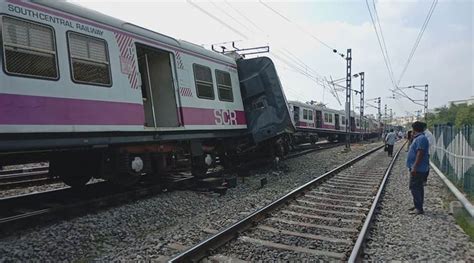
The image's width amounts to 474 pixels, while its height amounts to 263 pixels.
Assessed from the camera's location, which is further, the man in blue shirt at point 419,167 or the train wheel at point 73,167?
the train wheel at point 73,167

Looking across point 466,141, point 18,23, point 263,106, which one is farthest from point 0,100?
point 466,141

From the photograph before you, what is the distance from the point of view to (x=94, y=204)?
6742mm

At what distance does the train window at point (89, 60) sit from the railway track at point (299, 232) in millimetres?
3528

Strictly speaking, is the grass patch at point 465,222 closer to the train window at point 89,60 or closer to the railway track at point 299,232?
the railway track at point 299,232

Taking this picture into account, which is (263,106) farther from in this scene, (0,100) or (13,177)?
(0,100)

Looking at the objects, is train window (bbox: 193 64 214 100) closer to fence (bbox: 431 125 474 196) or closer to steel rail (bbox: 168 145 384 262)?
steel rail (bbox: 168 145 384 262)

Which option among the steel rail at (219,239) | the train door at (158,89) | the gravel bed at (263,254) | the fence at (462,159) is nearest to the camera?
the steel rail at (219,239)

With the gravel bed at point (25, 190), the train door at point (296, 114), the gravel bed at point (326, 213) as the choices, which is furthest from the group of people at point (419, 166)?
the train door at point (296, 114)

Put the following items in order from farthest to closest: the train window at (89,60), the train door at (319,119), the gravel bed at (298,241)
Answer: the train door at (319,119), the train window at (89,60), the gravel bed at (298,241)

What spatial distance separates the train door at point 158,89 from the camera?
8.97 meters

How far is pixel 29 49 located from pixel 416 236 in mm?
6459

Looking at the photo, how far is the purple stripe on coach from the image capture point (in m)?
5.13

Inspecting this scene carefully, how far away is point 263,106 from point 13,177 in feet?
24.2

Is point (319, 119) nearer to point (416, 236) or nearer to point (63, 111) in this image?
point (416, 236)
